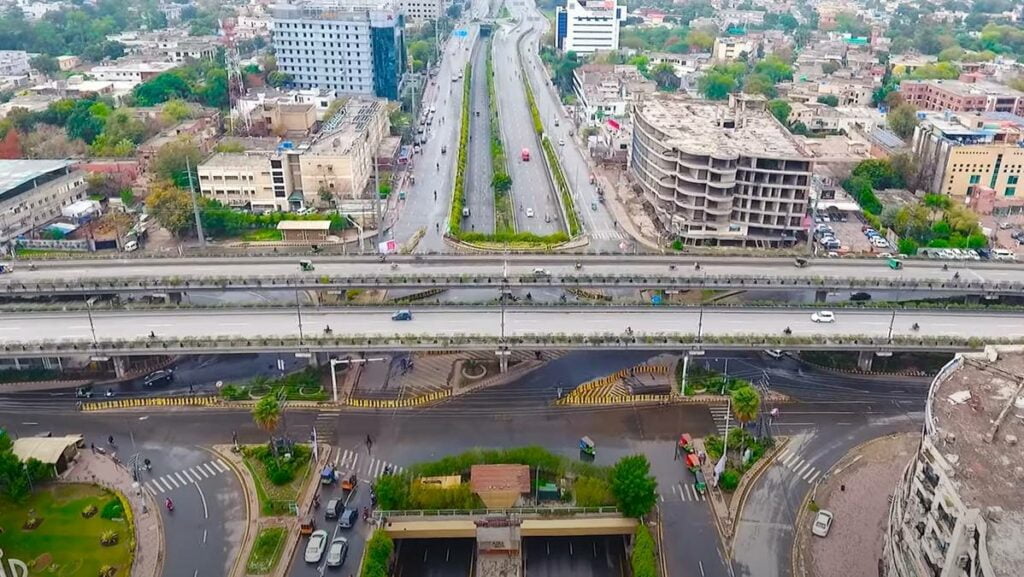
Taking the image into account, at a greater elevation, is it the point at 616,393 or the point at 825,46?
the point at 825,46

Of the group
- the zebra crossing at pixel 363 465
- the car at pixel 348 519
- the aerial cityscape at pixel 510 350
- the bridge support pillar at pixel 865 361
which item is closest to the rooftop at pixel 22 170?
the aerial cityscape at pixel 510 350

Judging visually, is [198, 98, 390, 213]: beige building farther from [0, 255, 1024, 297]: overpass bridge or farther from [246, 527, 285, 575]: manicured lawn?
[246, 527, 285, 575]: manicured lawn

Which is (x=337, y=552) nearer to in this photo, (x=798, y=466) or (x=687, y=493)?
(x=687, y=493)

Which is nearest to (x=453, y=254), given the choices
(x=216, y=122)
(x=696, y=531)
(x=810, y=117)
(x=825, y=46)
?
(x=696, y=531)

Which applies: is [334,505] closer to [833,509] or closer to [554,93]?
[833,509]

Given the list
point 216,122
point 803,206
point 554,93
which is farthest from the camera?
point 554,93

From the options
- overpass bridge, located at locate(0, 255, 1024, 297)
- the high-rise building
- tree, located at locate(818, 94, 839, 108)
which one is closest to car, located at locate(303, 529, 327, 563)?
overpass bridge, located at locate(0, 255, 1024, 297)
